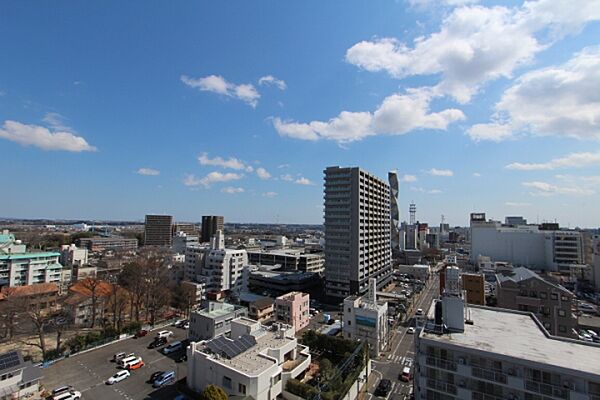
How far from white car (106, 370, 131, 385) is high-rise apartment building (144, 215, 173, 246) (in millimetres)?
95247

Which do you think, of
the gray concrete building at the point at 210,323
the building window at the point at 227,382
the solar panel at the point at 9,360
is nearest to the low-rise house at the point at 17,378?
the solar panel at the point at 9,360

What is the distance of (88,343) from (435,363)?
92.9ft

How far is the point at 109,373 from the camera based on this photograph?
21.7 meters

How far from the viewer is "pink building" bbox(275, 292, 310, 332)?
31953 mm

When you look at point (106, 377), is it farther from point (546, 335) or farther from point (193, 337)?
point (546, 335)

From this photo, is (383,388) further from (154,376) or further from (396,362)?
(154,376)

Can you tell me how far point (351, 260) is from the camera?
42219 mm

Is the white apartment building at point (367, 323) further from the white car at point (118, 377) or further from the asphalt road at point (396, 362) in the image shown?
the white car at point (118, 377)

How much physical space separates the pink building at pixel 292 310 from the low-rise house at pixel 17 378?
65.5 feet

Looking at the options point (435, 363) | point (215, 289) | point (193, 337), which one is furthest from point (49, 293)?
point (435, 363)

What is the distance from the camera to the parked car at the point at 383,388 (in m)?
19.9

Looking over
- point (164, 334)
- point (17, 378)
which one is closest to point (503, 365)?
point (164, 334)

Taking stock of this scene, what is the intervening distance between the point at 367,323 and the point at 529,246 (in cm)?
6494

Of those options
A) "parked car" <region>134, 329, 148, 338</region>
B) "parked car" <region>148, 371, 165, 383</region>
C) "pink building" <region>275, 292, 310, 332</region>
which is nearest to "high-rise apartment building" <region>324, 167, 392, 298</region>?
"pink building" <region>275, 292, 310, 332</region>
